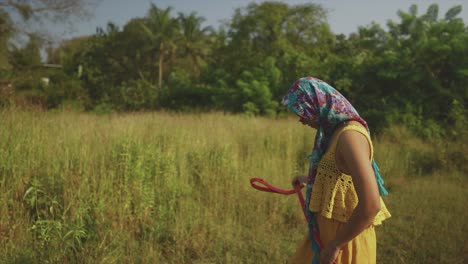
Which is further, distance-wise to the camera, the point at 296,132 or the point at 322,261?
the point at 296,132

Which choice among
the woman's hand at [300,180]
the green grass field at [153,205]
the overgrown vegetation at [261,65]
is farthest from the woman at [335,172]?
the overgrown vegetation at [261,65]

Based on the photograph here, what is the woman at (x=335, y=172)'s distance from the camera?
1.29 m

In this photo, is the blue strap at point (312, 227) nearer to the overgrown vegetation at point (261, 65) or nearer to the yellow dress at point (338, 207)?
the yellow dress at point (338, 207)

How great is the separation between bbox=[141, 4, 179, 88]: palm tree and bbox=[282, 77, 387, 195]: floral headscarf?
28388mm

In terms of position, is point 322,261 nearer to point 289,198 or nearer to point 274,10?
point 289,198

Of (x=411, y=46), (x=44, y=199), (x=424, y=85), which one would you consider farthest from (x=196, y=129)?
(x=411, y=46)

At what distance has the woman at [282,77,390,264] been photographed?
1291mm

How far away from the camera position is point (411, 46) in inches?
460

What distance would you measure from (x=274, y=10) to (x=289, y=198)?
15.5 metres

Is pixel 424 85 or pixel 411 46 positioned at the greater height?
pixel 411 46

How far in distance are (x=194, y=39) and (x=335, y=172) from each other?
31068 millimetres

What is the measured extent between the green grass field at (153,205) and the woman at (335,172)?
1.83 m

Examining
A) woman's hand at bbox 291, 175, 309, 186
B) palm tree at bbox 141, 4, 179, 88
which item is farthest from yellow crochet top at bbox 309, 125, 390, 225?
palm tree at bbox 141, 4, 179, 88

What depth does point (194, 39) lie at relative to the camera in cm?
3103
